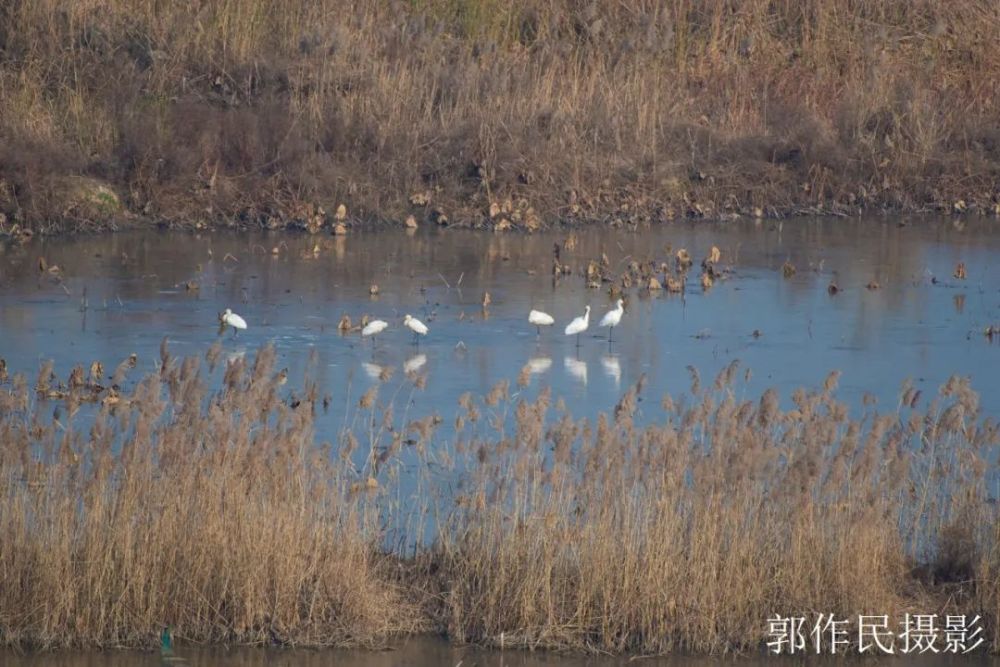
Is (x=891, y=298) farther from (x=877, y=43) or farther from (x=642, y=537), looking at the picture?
(x=877, y=43)

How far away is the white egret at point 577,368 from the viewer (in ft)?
36.4

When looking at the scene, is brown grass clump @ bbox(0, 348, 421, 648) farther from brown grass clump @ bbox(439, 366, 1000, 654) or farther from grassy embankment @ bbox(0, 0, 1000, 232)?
grassy embankment @ bbox(0, 0, 1000, 232)

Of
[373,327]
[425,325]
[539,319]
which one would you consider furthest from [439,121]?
[373,327]

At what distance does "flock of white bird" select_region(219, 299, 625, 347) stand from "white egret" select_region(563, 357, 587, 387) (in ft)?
1.33

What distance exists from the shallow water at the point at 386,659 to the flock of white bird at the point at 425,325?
5283 mm

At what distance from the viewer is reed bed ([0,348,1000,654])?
256 inches

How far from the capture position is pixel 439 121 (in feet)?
61.2

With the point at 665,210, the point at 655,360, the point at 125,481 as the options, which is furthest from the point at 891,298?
the point at 125,481

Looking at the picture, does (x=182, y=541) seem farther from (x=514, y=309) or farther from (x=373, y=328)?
(x=514, y=309)

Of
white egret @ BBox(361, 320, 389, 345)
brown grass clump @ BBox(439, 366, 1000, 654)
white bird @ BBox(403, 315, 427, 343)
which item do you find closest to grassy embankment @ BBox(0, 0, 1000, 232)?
white bird @ BBox(403, 315, 427, 343)

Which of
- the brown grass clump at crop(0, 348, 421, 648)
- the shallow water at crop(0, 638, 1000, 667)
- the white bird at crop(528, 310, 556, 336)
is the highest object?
the brown grass clump at crop(0, 348, 421, 648)

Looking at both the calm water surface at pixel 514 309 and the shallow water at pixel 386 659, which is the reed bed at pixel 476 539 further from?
the calm water surface at pixel 514 309

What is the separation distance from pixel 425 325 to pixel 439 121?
6.34 metres

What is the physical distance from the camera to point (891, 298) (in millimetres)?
14188
